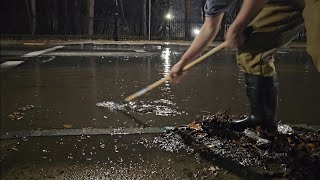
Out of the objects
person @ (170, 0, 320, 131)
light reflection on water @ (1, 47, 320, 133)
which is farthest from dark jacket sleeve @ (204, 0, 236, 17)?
light reflection on water @ (1, 47, 320, 133)

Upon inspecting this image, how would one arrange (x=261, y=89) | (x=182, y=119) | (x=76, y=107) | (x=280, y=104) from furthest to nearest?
(x=280, y=104)
(x=76, y=107)
(x=182, y=119)
(x=261, y=89)

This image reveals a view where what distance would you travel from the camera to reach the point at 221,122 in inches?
164

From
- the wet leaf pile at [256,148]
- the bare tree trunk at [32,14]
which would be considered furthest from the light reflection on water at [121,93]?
the bare tree trunk at [32,14]

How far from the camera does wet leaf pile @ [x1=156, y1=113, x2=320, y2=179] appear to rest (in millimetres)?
3049

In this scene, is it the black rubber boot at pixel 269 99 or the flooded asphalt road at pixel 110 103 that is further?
the black rubber boot at pixel 269 99

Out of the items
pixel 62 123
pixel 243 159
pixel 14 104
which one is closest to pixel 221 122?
pixel 243 159

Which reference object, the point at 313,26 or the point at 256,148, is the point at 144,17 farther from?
the point at 313,26

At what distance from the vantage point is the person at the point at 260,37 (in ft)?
10.7

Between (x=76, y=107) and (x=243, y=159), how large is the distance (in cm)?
274

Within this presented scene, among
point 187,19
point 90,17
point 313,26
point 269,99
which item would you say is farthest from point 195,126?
point 90,17

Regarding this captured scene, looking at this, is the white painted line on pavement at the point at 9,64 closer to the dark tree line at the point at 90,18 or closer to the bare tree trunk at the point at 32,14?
the dark tree line at the point at 90,18

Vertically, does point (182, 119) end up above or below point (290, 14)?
below

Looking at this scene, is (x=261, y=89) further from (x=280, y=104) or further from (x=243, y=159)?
(x=280, y=104)

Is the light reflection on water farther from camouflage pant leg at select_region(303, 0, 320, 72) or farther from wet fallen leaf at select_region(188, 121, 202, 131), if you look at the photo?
camouflage pant leg at select_region(303, 0, 320, 72)
